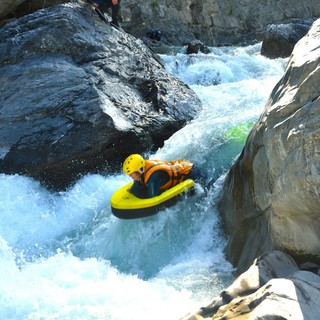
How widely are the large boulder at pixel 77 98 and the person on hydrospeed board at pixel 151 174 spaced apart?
1.59 m

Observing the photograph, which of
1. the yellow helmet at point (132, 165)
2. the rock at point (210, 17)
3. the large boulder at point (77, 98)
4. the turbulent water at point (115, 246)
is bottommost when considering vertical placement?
the turbulent water at point (115, 246)

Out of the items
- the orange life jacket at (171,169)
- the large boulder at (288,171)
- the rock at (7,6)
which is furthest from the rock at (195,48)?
the large boulder at (288,171)

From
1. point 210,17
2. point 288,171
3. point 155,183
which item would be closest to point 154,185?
point 155,183

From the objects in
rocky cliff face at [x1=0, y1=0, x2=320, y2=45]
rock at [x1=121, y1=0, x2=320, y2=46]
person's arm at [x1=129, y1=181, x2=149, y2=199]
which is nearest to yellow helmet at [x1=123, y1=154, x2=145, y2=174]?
person's arm at [x1=129, y1=181, x2=149, y2=199]

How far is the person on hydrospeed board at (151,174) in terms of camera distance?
647 cm

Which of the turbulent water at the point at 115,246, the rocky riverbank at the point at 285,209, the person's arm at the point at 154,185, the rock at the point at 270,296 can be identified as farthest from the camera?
the person's arm at the point at 154,185

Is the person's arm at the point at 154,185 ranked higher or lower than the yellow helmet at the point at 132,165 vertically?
lower

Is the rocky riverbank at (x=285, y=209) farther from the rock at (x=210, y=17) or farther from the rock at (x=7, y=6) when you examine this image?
the rock at (x=210, y=17)

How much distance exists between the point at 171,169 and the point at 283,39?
1118 centimetres

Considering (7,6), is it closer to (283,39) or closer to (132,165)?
(132,165)

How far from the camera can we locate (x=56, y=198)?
7.81 meters

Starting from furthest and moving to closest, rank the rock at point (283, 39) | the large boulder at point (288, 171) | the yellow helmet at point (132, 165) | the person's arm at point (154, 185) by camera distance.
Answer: the rock at point (283, 39), the person's arm at point (154, 185), the yellow helmet at point (132, 165), the large boulder at point (288, 171)

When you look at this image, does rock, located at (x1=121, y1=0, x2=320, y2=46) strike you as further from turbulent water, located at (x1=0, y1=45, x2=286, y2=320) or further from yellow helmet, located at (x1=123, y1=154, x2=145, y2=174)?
yellow helmet, located at (x1=123, y1=154, x2=145, y2=174)

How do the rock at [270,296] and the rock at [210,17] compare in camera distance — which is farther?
the rock at [210,17]
